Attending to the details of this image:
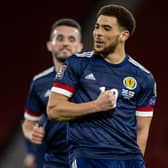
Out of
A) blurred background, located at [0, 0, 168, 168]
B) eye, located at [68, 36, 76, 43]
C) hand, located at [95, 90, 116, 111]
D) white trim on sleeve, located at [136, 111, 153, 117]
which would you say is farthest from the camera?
blurred background, located at [0, 0, 168, 168]

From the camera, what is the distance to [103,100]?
310cm

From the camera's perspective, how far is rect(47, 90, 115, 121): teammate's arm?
310 cm

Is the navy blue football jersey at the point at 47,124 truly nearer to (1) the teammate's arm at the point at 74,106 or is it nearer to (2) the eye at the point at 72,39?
(2) the eye at the point at 72,39

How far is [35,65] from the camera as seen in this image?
28.6 feet

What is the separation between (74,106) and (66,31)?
1505 millimetres

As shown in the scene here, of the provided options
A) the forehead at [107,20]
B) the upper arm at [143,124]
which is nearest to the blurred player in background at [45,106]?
the upper arm at [143,124]

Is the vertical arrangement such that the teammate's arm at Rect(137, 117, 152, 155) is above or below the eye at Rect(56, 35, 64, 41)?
below

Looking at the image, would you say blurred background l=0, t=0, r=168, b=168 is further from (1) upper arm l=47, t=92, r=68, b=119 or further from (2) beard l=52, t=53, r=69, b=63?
(1) upper arm l=47, t=92, r=68, b=119

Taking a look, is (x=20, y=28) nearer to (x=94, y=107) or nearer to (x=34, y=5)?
(x=34, y=5)

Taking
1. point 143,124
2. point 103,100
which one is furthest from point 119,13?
point 143,124

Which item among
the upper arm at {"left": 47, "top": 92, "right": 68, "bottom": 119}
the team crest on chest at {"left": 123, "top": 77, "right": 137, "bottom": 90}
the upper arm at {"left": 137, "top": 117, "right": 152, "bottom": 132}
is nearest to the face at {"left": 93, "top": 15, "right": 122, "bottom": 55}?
the team crest on chest at {"left": 123, "top": 77, "right": 137, "bottom": 90}

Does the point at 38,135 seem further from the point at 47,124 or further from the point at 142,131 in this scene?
the point at 142,131

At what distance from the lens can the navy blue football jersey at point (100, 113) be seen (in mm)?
3154

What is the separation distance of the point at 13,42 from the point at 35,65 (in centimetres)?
44
